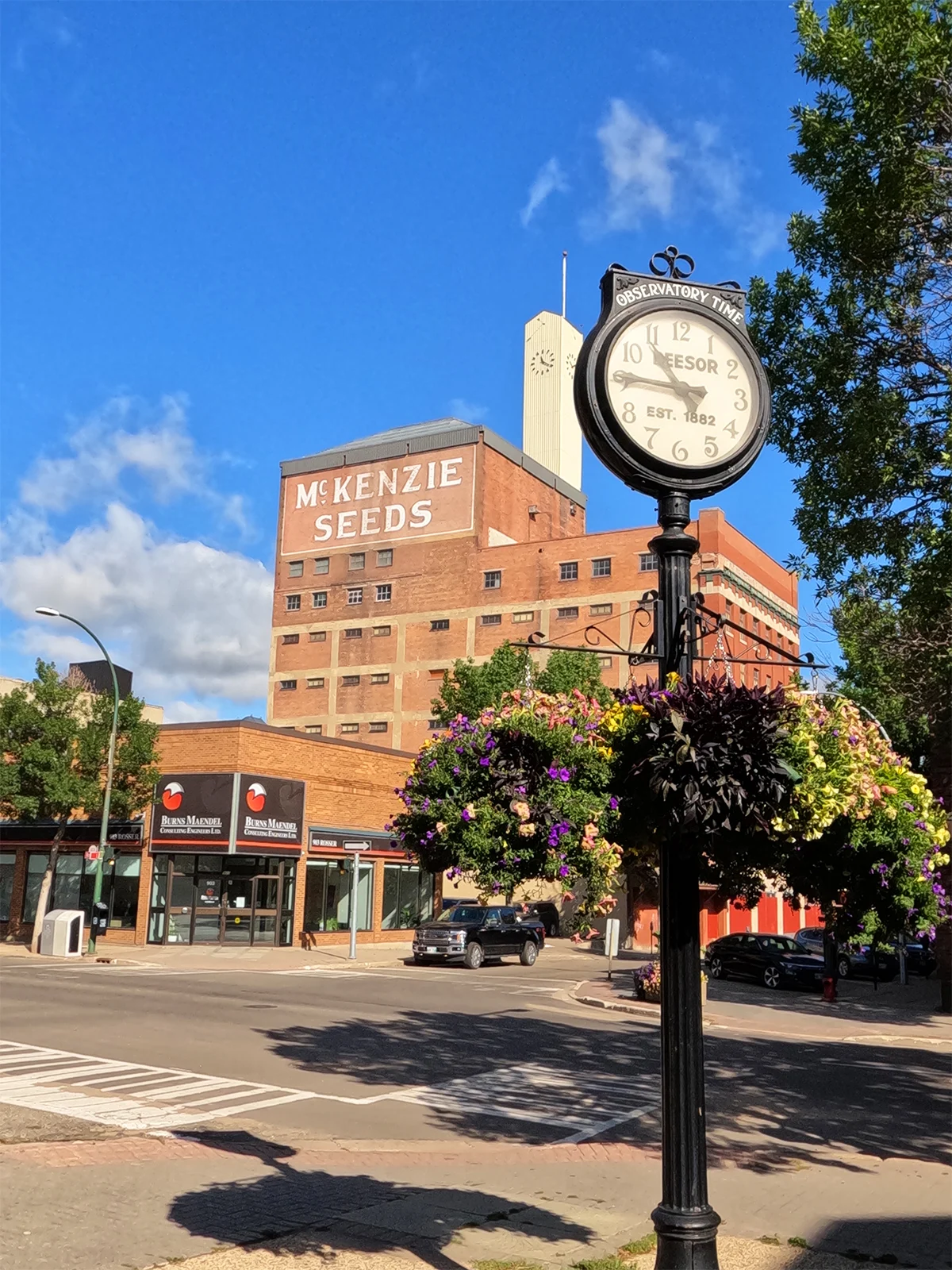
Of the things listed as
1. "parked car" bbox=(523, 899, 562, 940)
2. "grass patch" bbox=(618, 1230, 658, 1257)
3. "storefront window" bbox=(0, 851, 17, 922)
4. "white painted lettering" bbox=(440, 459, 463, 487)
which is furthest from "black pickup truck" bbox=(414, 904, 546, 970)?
"white painted lettering" bbox=(440, 459, 463, 487)

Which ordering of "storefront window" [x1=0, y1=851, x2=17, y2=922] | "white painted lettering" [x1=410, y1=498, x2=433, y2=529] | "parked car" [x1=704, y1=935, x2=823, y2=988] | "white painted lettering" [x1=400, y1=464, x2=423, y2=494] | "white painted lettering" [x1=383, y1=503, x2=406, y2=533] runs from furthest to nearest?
1. "white painted lettering" [x1=383, y1=503, x2=406, y2=533]
2. "white painted lettering" [x1=400, y1=464, x2=423, y2=494]
3. "white painted lettering" [x1=410, y1=498, x2=433, y2=529]
4. "storefront window" [x1=0, y1=851, x2=17, y2=922]
5. "parked car" [x1=704, y1=935, x2=823, y2=988]

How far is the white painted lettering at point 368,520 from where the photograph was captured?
77.8m

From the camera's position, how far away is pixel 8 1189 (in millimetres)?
8414

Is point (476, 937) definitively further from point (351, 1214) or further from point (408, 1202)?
point (351, 1214)

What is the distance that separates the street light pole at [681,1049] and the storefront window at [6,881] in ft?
130

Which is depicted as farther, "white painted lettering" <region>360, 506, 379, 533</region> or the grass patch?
"white painted lettering" <region>360, 506, 379, 533</region>

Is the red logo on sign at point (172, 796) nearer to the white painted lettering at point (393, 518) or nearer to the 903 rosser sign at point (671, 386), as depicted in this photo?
the 903 rosser sign at point (671, 386)

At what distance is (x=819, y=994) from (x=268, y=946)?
17.2 meters

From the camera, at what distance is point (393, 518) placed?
7712 cm

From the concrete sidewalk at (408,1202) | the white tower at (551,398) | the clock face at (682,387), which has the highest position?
the white tower at (551,398)

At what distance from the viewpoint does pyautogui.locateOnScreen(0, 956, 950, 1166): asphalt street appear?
38.4ft

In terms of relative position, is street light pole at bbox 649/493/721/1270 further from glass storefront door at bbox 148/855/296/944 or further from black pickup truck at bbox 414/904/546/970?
glass storefront door at bbox 148/855/296/944

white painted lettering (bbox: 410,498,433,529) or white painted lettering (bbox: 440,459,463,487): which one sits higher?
white painted lettering (bbox: 440,459,463,487)

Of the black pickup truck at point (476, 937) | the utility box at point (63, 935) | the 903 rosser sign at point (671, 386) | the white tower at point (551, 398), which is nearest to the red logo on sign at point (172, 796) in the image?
the utility box at point (63, 935)
